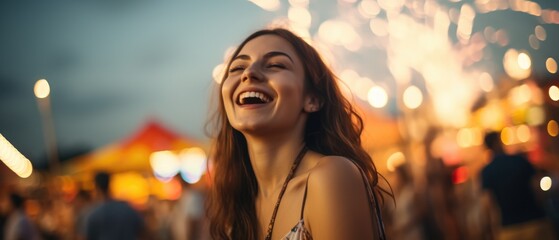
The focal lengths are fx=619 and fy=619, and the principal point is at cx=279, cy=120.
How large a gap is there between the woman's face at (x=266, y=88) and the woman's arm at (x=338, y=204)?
0.32 meters

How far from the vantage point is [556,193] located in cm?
858

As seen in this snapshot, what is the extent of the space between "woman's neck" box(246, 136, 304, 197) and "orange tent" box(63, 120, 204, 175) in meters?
15.8

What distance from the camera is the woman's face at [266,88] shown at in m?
2.26

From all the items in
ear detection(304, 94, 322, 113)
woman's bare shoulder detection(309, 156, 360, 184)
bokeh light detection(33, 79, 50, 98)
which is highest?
bokeh light detection(33, 79, 50, 98)

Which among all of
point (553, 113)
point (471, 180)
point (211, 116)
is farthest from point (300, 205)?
point (553, 113)

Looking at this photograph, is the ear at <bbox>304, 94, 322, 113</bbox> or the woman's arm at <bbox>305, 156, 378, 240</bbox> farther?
the ear at <bbox>304, 94, 322, 113</bbox>

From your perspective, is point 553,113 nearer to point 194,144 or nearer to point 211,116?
point 194,144

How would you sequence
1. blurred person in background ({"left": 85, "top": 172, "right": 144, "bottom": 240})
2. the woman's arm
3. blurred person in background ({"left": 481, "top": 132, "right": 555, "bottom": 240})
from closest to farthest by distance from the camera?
the woman's arm
blurred person in background ({"left": 481, "top": 132, "right": 555, "bottom": 240})
blurred person in background ({"left": 85, "top": 172, "right": 144, "bottom": 240})

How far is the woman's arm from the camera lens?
189cm

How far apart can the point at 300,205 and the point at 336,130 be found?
461mm

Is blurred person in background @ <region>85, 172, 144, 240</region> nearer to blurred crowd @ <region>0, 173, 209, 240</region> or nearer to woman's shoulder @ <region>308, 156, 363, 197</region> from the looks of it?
blurred crowd @ <region>0, 173, 209, 240</region>

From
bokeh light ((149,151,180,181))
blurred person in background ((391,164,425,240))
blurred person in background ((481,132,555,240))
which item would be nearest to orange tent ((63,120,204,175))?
bokeh light ((149,151,180,181))

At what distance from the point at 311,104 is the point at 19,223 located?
637cm

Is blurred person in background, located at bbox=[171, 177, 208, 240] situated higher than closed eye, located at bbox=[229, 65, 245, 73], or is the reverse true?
closed eye, located at bbox=[229, 65, 245, 73]
